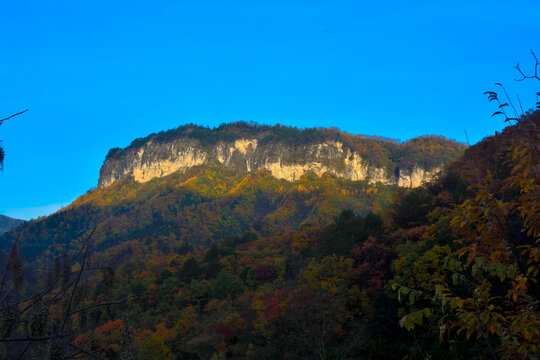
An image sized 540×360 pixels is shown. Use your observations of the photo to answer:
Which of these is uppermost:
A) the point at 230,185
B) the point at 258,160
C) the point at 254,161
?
the point at 258,160

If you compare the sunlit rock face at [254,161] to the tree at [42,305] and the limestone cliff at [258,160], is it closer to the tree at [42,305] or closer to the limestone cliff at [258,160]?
the limestone cliff at [258,160]

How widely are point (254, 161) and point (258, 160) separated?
1896 mm

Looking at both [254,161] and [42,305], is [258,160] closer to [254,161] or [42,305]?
[254,161]

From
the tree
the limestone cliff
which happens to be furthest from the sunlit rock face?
the tree

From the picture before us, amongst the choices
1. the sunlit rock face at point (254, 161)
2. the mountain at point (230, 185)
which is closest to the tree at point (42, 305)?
the mountain at point (230, 185)

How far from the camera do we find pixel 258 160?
573ft

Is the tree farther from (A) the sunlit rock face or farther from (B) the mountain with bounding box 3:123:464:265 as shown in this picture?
(A) the sunlit rock face

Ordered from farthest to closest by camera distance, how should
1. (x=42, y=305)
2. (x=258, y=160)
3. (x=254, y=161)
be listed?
(x=254, y=161), (x=258, y=160), (x=42, y=305)

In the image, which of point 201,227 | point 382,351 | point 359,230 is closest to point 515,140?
point 382,351

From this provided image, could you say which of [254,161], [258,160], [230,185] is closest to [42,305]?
[230,185]

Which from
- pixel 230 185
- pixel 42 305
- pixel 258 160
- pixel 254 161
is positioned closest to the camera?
pixel 42 305

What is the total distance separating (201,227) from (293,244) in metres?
53.8

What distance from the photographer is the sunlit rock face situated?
161500 millimetres

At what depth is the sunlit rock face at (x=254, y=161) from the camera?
161500 mm
